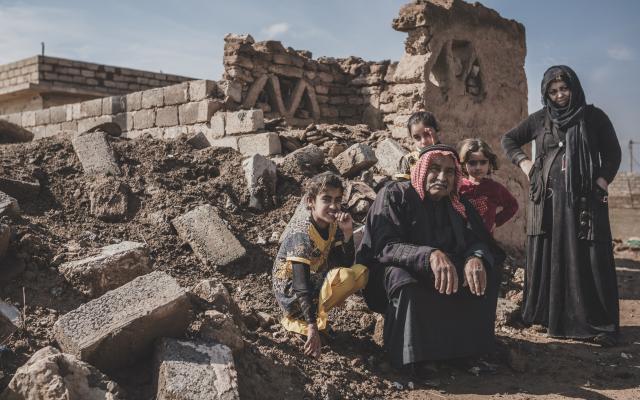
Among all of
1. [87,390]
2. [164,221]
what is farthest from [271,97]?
[87,390]

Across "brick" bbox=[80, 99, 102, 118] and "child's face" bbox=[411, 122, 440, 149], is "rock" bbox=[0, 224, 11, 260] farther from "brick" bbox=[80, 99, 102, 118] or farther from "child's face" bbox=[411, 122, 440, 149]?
"brick" bbox=[80, 99, 102, 118]

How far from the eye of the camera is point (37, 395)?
2.56m

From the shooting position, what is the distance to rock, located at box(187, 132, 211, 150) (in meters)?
7.06

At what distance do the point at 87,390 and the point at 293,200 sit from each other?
129 inches

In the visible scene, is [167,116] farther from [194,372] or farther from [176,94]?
[194,372]

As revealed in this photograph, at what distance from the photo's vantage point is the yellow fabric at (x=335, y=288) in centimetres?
366

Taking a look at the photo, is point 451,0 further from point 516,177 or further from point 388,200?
point 388,200

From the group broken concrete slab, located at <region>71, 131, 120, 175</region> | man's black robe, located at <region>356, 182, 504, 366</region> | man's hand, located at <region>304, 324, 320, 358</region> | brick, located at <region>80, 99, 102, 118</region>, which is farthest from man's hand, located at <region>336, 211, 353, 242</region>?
brick, located at <region>80, 99, 102, 118</region>

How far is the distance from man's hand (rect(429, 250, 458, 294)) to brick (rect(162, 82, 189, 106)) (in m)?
5.44

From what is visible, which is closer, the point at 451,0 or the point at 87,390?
the point at 87,390

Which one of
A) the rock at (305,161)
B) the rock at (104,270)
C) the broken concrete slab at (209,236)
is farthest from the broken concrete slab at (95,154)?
the rock at (104,270)

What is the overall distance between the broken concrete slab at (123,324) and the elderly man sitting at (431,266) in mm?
1214

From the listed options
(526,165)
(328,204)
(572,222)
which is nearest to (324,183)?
(328,204)

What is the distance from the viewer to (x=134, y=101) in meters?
9.05
